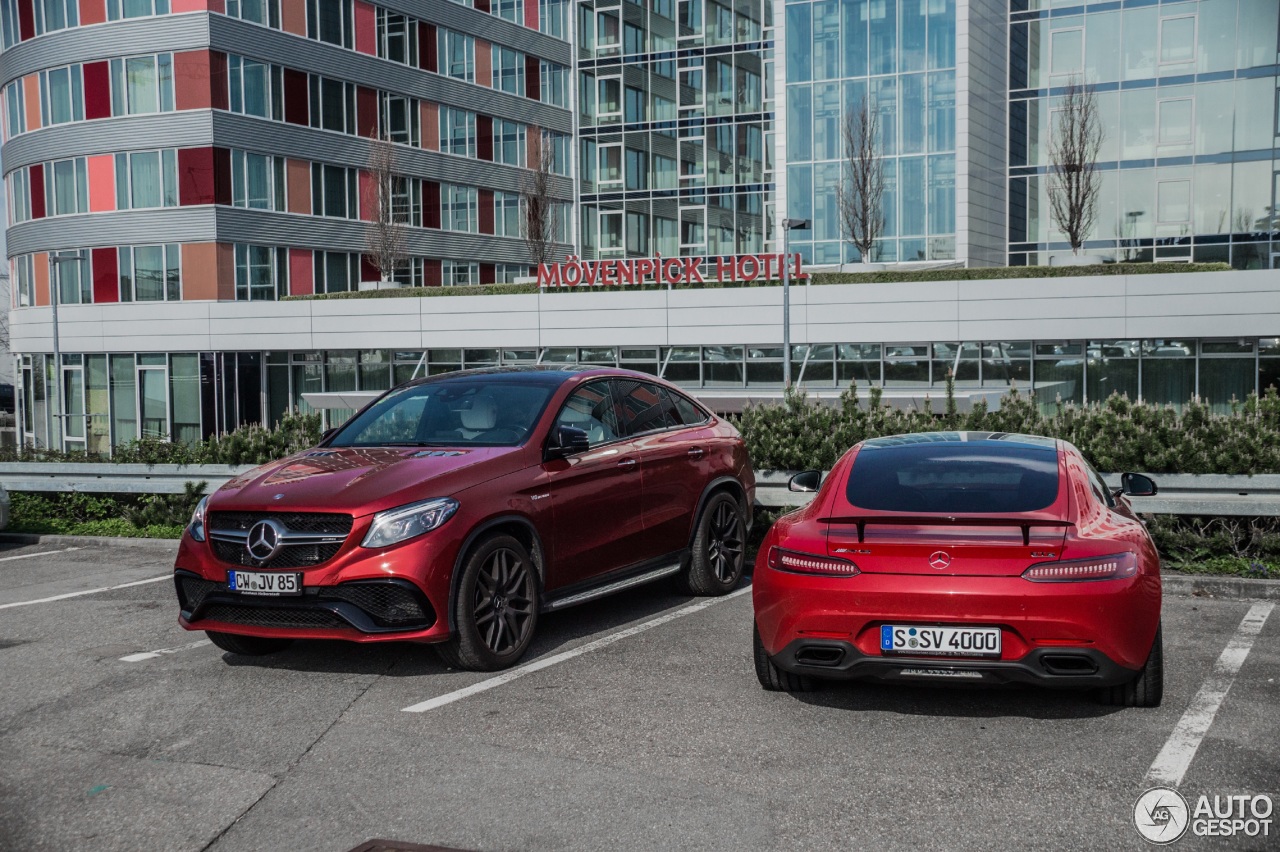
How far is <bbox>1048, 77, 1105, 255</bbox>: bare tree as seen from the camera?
128ft

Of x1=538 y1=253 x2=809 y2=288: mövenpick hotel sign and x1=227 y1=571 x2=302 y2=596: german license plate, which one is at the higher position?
x1=538 y1=253 x2=809 y2=288: mövenpick hotel sign

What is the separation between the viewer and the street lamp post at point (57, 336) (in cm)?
4144

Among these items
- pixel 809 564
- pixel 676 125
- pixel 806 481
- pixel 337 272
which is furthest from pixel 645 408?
pixel 676 125

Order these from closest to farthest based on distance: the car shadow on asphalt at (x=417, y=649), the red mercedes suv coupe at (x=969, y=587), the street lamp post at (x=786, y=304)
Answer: the red mercedes suv coupe at (x=969, y=587) → the car shadow on asphalt at (x=417, y=649) → the street lamp post at (x=786, y=304)


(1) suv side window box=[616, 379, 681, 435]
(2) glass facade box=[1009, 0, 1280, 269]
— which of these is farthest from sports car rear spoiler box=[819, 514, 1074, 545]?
(2) glass facade box=[1009, 0, 1280, 269]

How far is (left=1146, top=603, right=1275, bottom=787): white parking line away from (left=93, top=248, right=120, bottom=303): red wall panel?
4165 cm

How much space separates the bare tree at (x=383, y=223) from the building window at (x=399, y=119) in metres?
0.93

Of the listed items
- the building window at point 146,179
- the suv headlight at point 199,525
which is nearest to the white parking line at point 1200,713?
the suv headlight at point 199,525

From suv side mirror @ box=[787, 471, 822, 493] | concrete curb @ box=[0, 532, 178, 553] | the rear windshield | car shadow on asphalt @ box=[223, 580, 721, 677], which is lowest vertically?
concrete curb @ box=[0, 532, 178, 553]

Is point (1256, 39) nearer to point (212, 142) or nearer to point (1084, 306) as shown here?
point (1084, 306)

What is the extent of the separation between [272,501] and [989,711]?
→ 3777mm

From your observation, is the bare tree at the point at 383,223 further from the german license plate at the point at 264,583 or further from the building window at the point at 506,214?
the german license plate at the point at 264,583

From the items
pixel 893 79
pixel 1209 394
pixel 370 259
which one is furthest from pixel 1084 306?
pixel 370 259

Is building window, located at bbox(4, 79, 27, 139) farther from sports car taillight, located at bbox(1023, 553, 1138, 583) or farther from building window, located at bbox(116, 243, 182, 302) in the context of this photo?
sports car taillight, located at bbox(1023, 553, 1138, 583)
